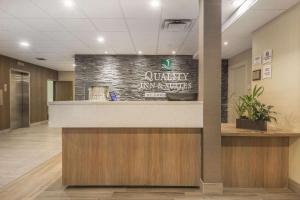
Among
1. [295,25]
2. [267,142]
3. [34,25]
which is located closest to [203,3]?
[295,25]

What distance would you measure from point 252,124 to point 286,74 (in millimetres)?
976

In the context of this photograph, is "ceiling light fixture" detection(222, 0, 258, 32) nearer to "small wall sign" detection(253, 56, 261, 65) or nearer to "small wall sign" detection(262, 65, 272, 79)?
"small wall sign" detection(253, 56, 261, 65)

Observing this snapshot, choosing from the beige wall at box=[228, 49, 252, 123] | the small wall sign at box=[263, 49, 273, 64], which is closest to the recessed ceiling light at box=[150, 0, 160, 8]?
the small wall sign at box=[263, 49, 273, 64]

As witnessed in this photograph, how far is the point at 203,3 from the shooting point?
Result: 3309 mm

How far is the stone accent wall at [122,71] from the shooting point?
8477mm

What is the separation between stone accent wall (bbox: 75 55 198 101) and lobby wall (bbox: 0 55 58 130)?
9.09 ft

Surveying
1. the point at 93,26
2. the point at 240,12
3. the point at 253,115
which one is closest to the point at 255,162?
the point at 253,115

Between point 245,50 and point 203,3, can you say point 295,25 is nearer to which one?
point 203,3

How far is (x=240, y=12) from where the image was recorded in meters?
4.05

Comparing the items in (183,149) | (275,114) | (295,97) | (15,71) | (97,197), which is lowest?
(97,197)

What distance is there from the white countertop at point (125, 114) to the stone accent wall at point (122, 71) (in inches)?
201

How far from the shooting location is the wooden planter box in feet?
11.6

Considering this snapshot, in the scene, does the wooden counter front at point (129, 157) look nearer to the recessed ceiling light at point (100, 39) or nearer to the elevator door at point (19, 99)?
the recessed ceiling light at point (100, 39)

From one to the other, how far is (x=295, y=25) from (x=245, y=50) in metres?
3.77
